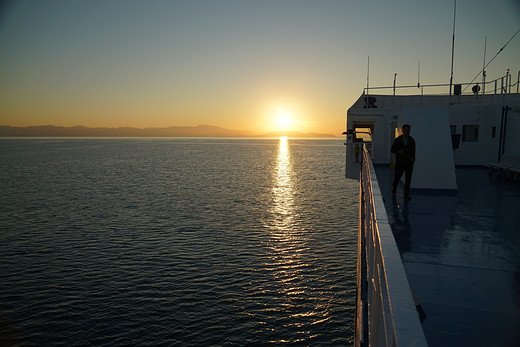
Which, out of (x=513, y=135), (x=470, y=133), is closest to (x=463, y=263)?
(x=513, y=135)

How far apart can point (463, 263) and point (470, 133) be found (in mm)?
16686

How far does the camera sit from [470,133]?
19500 mm

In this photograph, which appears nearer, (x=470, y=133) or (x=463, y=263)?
(x=463, y=263)

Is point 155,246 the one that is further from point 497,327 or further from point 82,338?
point 497,327

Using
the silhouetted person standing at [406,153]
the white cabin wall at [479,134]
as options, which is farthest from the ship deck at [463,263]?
the white cabin wall at [479,134]

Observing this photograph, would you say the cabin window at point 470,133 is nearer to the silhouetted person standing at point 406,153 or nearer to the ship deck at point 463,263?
the ship deck at point 463,263

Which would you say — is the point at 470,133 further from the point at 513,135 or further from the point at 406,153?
the point at 406,153

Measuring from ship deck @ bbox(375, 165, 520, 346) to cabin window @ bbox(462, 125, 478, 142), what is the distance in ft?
31.8

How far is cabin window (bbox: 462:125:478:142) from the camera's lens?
19.5 m

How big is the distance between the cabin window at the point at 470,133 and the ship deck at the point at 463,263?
9.69 meters

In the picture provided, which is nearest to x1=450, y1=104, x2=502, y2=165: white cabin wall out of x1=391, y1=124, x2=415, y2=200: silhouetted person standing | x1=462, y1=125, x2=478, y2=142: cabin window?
x1=462, y1=125, x2=478, y2=142: cabin window

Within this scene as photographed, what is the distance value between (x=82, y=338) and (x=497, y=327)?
1460 centimetres

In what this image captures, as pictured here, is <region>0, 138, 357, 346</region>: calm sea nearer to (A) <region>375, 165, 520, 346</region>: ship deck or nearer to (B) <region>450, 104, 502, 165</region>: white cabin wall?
(A) <region>375, 165, 520, 346</region>: ship deck

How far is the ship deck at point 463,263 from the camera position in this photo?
3.74 metres
